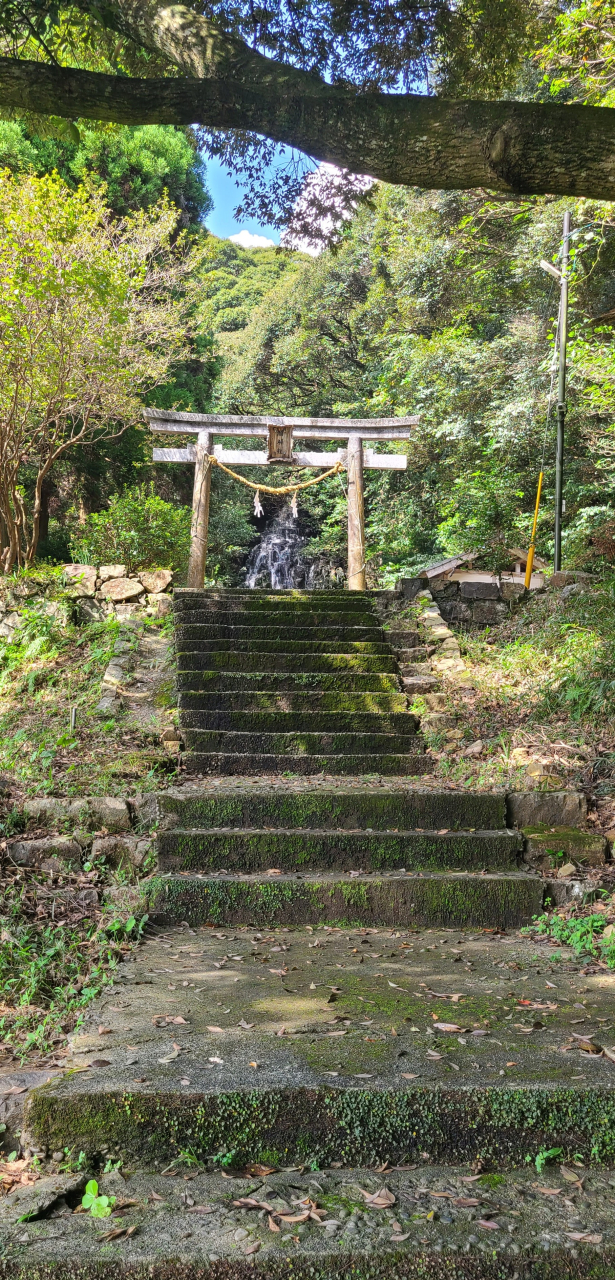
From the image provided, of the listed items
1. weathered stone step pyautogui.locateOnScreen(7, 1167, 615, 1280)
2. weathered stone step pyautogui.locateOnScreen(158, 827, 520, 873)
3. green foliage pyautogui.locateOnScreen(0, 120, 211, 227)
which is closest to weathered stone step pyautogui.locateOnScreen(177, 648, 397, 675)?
weathered stone step pyautogui.locateOnScreen(158, 827, 520, 873)

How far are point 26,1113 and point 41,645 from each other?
445 cm

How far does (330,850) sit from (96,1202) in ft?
7.02

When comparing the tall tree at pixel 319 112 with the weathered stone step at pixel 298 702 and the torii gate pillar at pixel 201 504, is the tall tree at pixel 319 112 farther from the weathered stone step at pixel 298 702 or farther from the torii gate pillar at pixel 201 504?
the torii gate pillar at pixel 201 504

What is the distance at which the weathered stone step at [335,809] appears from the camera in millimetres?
4055

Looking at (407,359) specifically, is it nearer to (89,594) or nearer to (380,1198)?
(89,594)

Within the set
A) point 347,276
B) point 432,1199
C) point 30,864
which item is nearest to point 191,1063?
point 432,1199

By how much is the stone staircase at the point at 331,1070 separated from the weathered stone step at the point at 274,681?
1.20 meters

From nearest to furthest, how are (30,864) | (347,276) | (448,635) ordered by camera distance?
(30,864) < (448,635) < (347,276)

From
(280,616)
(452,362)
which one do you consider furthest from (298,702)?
(452,362)

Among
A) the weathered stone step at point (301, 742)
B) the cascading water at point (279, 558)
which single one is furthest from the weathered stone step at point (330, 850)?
the cascading water at point (279, 558)

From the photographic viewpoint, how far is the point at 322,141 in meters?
3.17

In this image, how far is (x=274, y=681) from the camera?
5.65 metres

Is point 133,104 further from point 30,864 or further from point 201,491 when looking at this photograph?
point 201,491

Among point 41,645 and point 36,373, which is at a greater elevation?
point 36,373
